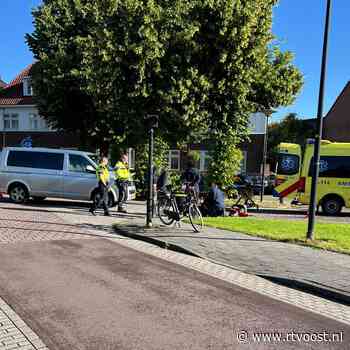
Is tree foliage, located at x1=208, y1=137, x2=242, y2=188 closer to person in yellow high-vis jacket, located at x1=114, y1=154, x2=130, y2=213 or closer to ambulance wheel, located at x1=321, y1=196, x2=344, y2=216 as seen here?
ambulance wheel, located at x1=321, y1=196, x2=344, y2=216

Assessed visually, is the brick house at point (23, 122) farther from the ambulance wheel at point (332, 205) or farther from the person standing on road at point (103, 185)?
the ambulance wheel at point (332, 205)

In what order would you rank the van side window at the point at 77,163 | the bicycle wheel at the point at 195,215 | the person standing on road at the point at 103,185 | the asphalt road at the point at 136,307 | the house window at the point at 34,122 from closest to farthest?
the asphalt road at the point at 136,307 → the bicycle wheel at the point at 195,215 → the person standing on road at the point at 103,185 → the van side window at the point at 77,163 → the house window at the point at 34,122

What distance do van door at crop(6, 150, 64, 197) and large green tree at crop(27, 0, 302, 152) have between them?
3557mm

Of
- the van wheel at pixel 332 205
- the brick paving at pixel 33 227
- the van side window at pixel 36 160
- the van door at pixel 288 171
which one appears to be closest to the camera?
the brick paving at pixel 33 227

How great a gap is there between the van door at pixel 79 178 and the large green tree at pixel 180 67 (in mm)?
3036

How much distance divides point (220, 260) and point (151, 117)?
177 inches

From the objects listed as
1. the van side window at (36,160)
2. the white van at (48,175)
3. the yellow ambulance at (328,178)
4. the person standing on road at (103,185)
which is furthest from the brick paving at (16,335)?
the yellow ambulance at (328,178)

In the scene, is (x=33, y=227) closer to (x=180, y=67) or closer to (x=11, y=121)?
(x=180, y=67)

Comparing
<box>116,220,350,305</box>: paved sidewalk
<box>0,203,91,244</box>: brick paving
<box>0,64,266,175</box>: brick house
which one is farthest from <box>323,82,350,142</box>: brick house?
<box>0,203,91,244</box>: brick paving

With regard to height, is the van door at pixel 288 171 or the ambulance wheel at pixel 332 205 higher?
the van door at pixel 288 171

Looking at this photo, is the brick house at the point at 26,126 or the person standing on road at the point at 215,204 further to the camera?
the brick house at the point at 26,126

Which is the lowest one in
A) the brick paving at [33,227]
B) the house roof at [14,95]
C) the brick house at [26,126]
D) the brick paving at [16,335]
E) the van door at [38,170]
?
the brick paving at [33,227]

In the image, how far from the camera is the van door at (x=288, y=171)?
17.0 m

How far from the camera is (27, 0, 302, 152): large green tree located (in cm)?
1506
